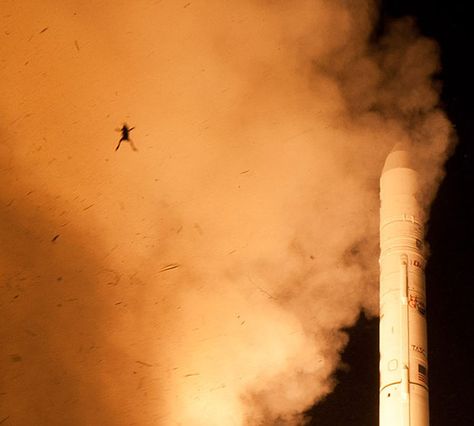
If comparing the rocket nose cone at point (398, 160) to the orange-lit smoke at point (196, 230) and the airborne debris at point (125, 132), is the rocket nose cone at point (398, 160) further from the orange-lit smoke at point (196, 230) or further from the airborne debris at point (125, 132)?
the airborne debris at point (125, 132)

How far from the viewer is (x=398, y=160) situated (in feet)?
28.7

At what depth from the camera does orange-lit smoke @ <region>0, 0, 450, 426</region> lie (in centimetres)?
905

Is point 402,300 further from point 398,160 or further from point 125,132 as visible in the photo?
point 125,132

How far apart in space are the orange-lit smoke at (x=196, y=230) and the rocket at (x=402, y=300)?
4.31ft

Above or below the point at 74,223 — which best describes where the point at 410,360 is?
below

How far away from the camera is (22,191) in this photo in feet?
29.7

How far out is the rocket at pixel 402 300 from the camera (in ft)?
23.0

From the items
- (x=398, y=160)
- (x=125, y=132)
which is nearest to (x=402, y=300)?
(x=398, y=160)

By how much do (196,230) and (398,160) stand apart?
2827 millimetres

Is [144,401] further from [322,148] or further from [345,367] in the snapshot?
[322,148]

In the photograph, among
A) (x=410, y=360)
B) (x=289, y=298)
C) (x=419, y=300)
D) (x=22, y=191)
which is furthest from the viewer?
(x=289, y=298)

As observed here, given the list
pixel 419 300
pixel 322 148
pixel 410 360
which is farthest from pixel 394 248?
pixel 322 148

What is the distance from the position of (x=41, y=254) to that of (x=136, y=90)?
2551mm

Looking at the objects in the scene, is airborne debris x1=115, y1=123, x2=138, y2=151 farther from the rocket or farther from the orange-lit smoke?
the rocket
